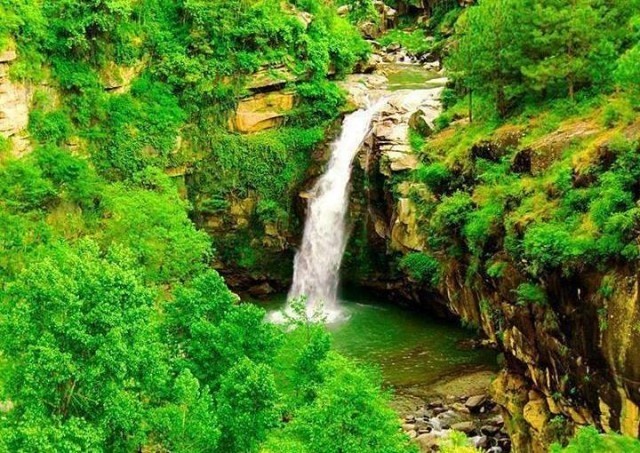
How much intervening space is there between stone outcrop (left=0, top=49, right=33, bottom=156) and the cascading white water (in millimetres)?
13812

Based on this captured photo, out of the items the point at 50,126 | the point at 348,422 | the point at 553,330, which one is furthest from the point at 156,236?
the point at 553,330

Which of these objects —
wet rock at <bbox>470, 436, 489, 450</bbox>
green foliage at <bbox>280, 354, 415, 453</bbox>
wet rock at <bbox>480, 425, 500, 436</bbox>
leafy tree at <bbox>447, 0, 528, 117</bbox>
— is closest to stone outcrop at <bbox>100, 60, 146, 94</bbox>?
leafy tree at <bbox>447, 0, 528, 117</bbox>

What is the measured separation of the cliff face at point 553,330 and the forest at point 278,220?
0.07 m

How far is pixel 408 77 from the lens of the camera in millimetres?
45375

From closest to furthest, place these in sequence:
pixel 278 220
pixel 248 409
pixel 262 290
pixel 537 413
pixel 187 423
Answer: pixel 187 423 < pixel 248 409 < pixel 537 413 < pixel 278 220 < pixel 262 290

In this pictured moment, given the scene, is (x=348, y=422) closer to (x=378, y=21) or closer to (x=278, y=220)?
(x=278, y=220)

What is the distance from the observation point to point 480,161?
930 inches

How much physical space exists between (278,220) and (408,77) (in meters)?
14.7

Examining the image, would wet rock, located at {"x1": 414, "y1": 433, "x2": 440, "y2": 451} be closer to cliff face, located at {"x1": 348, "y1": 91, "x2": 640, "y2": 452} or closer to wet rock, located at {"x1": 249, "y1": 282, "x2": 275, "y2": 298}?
cliff face, located at {"x1": 348, "y1": 91, "x2": 640, "y2": 452}

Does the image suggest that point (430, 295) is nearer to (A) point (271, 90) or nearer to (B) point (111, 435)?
(A) point (271, 90)

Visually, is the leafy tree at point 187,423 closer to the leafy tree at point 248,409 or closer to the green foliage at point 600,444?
the leafy tree at point 248,409

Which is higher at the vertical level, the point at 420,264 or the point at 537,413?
the point at 420,264

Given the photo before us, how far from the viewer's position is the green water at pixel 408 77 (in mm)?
41344

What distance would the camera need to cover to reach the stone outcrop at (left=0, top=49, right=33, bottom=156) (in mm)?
29375
